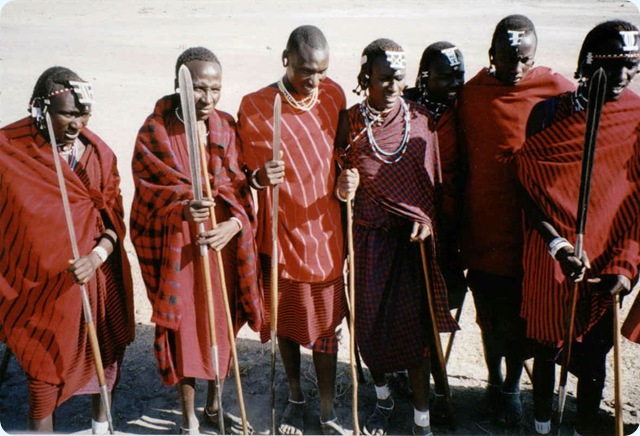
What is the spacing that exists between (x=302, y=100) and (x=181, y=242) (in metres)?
1.11

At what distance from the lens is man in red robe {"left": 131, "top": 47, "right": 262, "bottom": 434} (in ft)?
Answer: 10.7

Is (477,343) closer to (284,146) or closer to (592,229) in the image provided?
(592,229)

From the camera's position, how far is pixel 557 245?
3.19 meters

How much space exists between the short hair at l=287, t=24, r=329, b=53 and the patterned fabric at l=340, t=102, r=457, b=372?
47 centimetres

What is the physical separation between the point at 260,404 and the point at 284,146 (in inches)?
78.0

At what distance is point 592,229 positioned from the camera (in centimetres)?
328

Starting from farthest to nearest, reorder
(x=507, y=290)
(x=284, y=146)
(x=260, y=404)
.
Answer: (x=260, y=404), (x=507, y=290), (x=284, y=146)

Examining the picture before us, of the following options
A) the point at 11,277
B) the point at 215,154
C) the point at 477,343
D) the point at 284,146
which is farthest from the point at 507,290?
the point at 11,277

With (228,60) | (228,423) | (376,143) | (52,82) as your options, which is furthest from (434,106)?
Answer: (228,60)

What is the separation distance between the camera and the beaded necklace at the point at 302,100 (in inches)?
137

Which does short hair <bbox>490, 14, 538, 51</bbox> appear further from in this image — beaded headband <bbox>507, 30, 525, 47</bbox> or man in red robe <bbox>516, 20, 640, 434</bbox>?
man in red robe <bbox>516, 20, 640, 434</bbox>

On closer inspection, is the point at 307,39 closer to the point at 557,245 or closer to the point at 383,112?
the point at 383,112

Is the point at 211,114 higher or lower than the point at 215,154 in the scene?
higher

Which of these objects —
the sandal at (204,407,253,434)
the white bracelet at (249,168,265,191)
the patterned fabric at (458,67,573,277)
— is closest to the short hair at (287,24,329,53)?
the white bracelet at (249,168,265,191)
